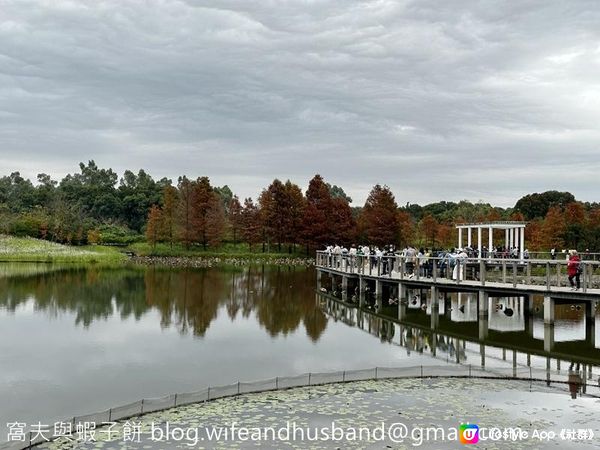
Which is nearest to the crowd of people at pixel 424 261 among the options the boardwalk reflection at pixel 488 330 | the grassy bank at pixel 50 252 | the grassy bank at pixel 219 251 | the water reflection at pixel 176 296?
the boardwalk reflection at pixel 488 330

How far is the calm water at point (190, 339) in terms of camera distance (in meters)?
14.5

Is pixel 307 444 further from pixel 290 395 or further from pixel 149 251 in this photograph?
pixel 149 251

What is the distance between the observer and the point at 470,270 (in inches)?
1058

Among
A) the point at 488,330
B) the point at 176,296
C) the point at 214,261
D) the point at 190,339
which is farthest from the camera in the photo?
the point at 214,261

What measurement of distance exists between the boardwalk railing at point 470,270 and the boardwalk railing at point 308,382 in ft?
20.9

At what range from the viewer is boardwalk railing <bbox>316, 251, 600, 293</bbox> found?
21531mm

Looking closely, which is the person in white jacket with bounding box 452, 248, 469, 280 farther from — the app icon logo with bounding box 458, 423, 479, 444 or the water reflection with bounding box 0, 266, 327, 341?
the app icon logo with bounding box 458, 423, 479, 444

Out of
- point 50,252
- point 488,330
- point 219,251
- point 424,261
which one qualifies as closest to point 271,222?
point 219,251

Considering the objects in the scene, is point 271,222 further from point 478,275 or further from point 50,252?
point 478,275

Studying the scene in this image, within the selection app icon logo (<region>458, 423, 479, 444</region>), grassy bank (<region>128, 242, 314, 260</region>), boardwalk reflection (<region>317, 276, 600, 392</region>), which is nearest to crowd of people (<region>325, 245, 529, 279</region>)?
boardwalk reflection (<region>317, 276, 600, 392</region>)

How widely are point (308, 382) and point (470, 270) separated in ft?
49.0

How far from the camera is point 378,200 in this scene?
66938 millimetres

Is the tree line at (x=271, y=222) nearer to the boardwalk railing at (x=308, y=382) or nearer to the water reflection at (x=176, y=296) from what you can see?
the water reflection at (x=176, y=296)

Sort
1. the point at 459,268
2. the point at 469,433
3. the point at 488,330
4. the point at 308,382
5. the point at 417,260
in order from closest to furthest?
the point at 469,433 → the point at 308,382 → the point at 488,330 → the point at 459,268 → the point at 417,260
